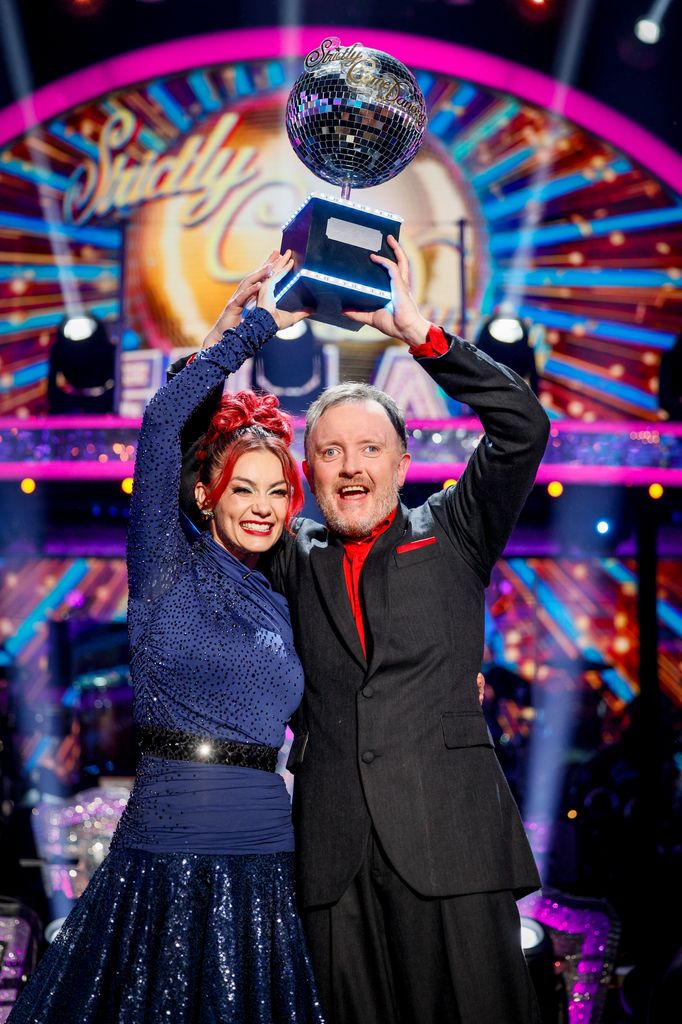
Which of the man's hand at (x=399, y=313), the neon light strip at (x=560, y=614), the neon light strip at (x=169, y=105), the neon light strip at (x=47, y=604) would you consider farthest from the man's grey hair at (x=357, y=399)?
the neon light strip at (x=47, y=604)

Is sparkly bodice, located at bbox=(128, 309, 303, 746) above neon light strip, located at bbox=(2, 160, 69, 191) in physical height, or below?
below

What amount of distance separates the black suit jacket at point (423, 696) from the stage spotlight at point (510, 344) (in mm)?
3079

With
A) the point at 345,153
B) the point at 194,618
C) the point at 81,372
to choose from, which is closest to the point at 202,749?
the point at 194,618

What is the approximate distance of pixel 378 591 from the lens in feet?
6.97

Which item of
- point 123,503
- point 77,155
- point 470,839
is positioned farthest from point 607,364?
point 470,839

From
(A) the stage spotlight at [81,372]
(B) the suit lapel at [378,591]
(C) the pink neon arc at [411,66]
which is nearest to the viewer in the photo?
(B) the suit lapel at [378,591]

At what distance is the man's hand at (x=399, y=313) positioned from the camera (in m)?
2.16

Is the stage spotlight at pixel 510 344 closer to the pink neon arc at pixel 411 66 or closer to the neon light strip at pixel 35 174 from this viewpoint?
the pink neon arc at pixel 411 66

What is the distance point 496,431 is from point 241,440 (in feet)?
1.90

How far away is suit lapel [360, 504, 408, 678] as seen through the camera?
2.05 metres

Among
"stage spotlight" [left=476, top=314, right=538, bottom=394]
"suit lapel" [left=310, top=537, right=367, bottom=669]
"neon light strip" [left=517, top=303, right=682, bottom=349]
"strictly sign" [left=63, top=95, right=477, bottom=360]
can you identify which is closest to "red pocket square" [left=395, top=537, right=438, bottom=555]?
"suit lapel" [left=310, top=537, right=367, bottom=669]

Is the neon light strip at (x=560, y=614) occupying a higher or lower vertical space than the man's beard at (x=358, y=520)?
lower

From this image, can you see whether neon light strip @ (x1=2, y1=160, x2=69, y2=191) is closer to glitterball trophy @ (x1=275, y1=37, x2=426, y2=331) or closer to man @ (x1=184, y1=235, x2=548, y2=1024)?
glitterball trophy @ (x1=275, y1=37, x2=426, y2=331)

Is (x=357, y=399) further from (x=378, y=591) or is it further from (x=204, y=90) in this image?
(x=204, y=90)
